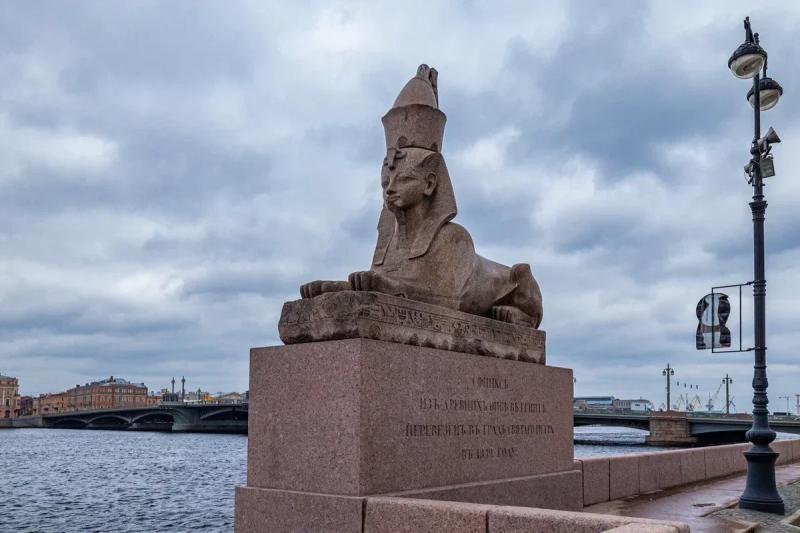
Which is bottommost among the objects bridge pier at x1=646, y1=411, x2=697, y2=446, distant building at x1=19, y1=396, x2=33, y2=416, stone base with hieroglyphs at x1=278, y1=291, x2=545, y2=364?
distant building at x1=19, y1=396, x2=33, y2=416

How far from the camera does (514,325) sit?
26.2 feet

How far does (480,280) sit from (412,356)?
170cm

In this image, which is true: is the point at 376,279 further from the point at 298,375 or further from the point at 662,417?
the point at 662,417

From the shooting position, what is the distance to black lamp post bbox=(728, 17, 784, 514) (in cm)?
978

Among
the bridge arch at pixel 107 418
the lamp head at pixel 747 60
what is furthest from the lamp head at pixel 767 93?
the bridge arch at pixel 107 418

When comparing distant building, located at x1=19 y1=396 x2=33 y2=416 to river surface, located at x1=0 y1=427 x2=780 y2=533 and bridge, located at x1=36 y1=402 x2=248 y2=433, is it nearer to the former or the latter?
bridge, located at x1=36 y1=402 x2=248 y2=433

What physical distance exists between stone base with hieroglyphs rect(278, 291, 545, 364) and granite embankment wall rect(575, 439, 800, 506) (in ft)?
11.0

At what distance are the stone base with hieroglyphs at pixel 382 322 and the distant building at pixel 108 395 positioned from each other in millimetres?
159057

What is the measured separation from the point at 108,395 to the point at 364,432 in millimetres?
163397

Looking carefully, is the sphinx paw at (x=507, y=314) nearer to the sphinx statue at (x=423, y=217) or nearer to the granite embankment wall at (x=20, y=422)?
the sphinx statue at (x=423, y=217)

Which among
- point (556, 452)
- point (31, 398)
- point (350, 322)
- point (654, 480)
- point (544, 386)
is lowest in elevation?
point (31, 398)

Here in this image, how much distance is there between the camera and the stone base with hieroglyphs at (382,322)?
6000 mm

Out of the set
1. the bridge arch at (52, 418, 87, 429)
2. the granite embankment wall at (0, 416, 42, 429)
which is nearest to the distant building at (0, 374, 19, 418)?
the granite embankment wall at (0, 416, 42, 429)

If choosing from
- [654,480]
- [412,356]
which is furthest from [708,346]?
[412,356]
